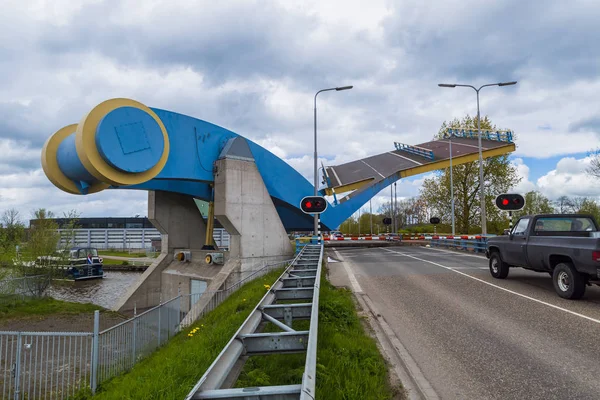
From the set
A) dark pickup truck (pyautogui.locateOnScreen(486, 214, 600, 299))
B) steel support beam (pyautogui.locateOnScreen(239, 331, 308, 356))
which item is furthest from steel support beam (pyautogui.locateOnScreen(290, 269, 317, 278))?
dark pickup truck (pyautogui.locateOnScreen(486, 214, 600, 299))

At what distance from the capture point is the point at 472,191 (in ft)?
128

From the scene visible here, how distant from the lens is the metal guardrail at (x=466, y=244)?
69.7ft

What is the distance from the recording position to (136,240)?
70.5m

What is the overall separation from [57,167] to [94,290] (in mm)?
17700

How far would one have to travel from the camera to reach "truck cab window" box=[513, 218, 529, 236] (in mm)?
10477

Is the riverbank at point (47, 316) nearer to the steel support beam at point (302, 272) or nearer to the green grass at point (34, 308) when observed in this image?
the green grass at point (34, 308)

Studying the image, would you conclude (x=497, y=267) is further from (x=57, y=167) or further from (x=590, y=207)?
(x=590, y=207)

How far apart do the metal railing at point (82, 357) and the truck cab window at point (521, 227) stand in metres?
10.0

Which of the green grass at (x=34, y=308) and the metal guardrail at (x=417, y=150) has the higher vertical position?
the metal guardrail at (x=417, y=150)

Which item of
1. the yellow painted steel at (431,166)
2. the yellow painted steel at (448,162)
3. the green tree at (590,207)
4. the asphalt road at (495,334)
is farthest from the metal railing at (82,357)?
the green tree at (590,207)

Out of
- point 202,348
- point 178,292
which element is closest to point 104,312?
point 178,292

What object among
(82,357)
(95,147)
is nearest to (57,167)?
(95,147)

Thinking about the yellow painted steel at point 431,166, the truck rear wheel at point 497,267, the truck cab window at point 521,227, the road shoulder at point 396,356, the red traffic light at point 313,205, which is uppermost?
the yellow painted steel at point 431,166

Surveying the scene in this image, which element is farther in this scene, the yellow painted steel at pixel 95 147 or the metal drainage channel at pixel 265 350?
the yellow painted steel at pixel 95 147
